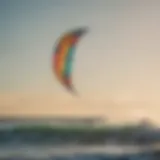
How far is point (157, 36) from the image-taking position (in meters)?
1.25

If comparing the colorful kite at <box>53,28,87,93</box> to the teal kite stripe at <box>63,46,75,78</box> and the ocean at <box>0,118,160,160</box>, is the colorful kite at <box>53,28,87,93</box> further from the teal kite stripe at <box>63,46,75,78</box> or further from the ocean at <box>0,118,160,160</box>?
the ocean at <box>0,118,160,160</box>

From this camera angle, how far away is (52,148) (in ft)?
3.90

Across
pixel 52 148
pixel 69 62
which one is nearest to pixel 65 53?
pixel 69 62

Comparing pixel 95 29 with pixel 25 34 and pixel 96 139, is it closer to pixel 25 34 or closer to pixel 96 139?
pixel 25 34

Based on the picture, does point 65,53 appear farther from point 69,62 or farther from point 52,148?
point 52,148

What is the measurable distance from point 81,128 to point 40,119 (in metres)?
0.12

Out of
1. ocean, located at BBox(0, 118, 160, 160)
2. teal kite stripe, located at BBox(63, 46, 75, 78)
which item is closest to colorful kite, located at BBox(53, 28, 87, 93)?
teal kite stripe, located at BBox(63, 46, 75, 78)

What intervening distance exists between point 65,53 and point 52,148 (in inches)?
11.4

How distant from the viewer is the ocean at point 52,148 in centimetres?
117

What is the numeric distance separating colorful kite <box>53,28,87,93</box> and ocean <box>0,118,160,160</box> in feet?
0.58

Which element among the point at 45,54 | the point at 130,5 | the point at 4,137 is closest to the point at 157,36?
the point at 130,5

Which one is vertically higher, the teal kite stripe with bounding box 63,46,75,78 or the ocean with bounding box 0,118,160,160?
the teal kite stripe with bounding box 63,46,75,78

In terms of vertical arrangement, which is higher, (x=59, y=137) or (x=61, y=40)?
(x=61, y=40)

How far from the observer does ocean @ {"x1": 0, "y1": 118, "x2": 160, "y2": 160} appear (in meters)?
1.17
